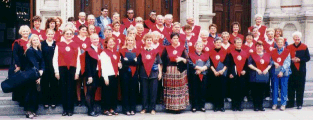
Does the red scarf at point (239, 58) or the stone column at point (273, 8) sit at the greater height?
the stone column at point (273, 8)

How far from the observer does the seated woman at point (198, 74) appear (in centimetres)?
774

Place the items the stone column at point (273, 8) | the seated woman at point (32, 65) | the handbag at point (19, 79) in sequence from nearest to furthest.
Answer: the handbag at point (19, 79)
the seated woman at point (32, 65)
the stone column at point (273, 8)

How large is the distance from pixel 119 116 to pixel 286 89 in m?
3.66

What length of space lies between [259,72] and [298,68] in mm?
1010

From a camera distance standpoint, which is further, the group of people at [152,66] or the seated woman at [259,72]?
the seated woman at [259,72]

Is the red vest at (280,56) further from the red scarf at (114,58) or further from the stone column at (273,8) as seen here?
the red scarf at (114,58)

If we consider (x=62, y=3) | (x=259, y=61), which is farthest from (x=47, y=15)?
(x=259, y=61)

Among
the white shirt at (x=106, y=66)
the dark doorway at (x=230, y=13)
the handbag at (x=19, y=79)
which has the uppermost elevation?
the dark doorway at (x=230, y=13)

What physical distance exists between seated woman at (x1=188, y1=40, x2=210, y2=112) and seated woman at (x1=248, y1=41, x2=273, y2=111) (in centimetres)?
100

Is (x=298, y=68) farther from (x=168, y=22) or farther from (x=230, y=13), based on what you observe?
(x=230, y=13)

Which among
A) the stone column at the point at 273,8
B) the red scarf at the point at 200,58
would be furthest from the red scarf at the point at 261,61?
the stone column at the point at 273,8

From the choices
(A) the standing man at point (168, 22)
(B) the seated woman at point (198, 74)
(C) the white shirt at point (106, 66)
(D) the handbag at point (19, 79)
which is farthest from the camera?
(A) the standing man at point (168, 22)

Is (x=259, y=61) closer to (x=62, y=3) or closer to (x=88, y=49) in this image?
(x=88, y=49)

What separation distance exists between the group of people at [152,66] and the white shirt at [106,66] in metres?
0.02
